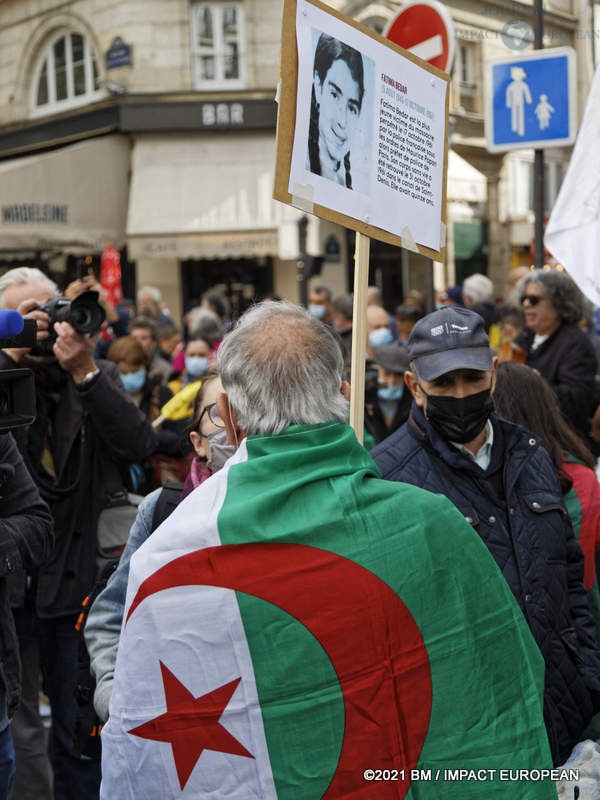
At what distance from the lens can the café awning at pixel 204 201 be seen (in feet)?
54.1

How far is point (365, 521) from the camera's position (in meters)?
1.83


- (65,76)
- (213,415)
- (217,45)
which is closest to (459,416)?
(213,415)

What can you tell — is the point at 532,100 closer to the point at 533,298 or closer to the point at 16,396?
the point at 533,298

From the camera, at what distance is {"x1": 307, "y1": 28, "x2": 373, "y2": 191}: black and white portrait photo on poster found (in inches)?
99.9

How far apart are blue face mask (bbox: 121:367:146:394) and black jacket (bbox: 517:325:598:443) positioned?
2.07m

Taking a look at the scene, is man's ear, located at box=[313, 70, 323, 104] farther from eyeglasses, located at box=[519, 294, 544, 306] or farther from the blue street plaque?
the blue street plaque

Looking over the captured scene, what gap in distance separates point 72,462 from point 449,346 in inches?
64.3

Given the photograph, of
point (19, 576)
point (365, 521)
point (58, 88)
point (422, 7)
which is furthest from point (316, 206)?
point (58, 88)

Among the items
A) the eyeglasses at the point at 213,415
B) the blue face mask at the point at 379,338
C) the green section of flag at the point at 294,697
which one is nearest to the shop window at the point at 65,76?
the blue face mask at the point at 379,338

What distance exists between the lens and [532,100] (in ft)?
17.9

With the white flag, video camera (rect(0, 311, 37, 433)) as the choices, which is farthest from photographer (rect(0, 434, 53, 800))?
the white flag

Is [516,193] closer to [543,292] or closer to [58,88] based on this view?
[58,88]

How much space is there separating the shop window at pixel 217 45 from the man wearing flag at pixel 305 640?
16.5m

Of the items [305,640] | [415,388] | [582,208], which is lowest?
[305,640]
